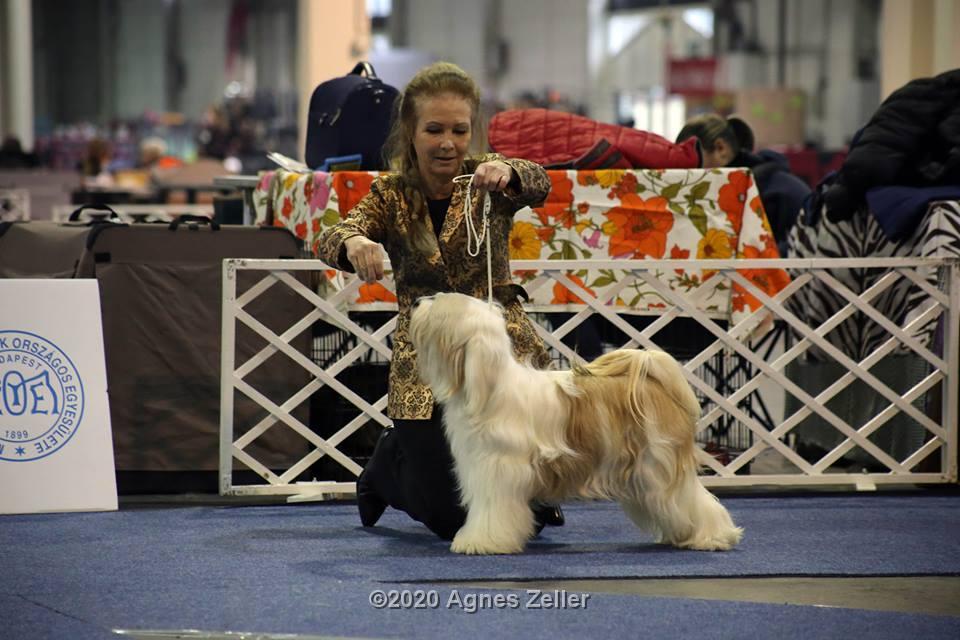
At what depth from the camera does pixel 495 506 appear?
9.33 ft

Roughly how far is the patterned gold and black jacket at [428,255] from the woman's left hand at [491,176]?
0.39 feet

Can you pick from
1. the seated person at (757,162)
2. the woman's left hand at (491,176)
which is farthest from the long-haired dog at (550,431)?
the seated person at (757,162)

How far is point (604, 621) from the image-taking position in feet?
7.68

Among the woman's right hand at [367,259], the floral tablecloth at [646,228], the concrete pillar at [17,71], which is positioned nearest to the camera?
the woman's right hand at [367,259]

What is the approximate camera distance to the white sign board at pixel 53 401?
137 inches

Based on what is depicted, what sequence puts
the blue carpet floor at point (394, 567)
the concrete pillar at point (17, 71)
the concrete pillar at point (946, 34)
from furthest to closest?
the concrete pillar at point (17, 71)
the concrete pillar at point (946, 34)
the blue carpet floor at point (394, 567)

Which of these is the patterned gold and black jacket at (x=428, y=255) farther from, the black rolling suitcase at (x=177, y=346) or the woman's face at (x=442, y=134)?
the black rolling suitcase at (x=177, y=346)

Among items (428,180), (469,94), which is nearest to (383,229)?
(428,180)

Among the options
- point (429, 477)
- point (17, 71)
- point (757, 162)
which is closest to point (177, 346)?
point (429, 477)

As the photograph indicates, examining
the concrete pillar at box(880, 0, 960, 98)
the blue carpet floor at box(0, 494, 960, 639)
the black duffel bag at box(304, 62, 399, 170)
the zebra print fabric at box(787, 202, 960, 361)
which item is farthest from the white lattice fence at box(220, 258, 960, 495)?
the concrete pillar at box(880, 0, 960, 98)

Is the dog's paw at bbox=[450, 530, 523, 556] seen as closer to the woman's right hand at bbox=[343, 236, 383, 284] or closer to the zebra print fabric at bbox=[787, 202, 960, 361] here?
the woman's right hand at bbox=[343, 236, 383, 284]

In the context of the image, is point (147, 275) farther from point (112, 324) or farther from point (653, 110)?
point (653, 110)

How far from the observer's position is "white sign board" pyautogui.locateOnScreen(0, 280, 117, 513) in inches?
137

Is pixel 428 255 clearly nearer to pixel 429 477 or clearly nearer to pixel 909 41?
pixel 429 477
